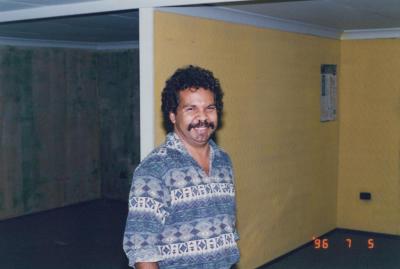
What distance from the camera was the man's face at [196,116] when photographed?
2111mm

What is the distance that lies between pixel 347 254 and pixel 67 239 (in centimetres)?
286

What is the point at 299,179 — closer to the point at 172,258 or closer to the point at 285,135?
the point at 285,135

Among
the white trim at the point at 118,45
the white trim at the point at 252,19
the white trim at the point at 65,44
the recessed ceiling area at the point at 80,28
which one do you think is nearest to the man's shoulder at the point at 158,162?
the white trim at the point at 252,19

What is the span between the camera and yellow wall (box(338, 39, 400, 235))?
614cm

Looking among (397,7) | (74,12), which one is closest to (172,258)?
(74,12)

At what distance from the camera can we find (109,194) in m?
8.19

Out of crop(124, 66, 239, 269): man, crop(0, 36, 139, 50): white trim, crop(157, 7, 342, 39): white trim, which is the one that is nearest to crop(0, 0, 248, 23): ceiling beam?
crop(157, 7, 342, 39): white trim

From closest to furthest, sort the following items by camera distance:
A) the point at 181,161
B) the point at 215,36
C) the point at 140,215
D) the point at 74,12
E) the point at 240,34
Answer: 1. the point at 140,215
2. the point at 181,161
3. the point at 74,12
4. the point at 215,36
5. the point at 240,34

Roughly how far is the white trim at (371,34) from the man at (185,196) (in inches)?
167

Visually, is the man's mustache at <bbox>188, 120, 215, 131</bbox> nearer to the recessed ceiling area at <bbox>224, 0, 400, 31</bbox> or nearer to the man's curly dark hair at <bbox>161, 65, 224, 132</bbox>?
the man's curly dark hair at <bbox>161, 65, 224, 132</bbox>

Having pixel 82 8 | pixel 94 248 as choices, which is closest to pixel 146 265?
pixel 82 8

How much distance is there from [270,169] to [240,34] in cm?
127

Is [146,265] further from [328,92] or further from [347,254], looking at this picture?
[328,92]

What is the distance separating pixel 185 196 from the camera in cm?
204
